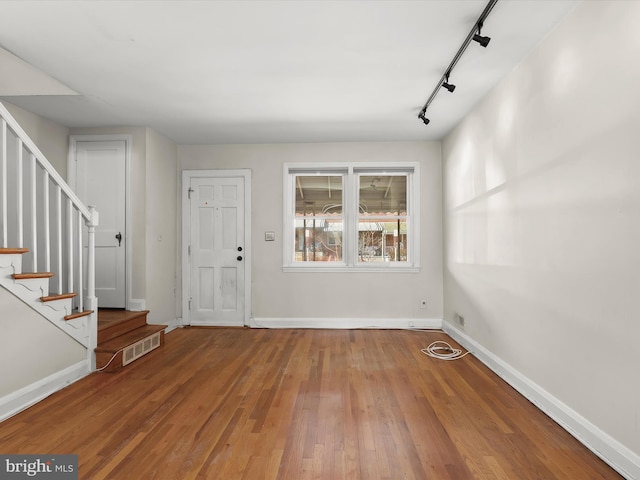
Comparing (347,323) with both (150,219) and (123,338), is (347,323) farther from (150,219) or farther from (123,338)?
(150,219)

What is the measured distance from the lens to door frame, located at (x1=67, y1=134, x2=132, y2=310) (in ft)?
14.3

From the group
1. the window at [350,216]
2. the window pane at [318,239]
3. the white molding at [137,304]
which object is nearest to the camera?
the white molding at [137,304]

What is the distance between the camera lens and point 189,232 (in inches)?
203

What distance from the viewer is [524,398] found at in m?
2.73

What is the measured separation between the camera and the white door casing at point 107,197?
4.38 meters

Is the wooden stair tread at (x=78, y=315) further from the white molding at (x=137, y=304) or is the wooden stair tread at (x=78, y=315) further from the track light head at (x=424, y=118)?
the track light head at (x=424, y=118)

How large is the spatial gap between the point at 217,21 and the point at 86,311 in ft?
8.90

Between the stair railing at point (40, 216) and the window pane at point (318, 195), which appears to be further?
the window pane at point (318, 195)

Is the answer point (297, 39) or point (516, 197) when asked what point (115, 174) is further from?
point (516, 197)

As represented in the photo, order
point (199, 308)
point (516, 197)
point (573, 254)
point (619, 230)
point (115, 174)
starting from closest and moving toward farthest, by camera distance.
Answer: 1. point (619, 230)
2. point (573, 254)
3. point (516, 197)
4. point (115, 174)
5. point (199, 308)

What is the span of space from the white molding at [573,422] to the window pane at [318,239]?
7.94 feet

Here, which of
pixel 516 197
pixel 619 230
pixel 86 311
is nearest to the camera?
pixel 619 230

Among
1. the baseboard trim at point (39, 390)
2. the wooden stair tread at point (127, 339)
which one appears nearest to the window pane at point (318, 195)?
the wooden stair tread at point (127, 339)

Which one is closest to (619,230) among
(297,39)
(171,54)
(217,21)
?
(297,39)
